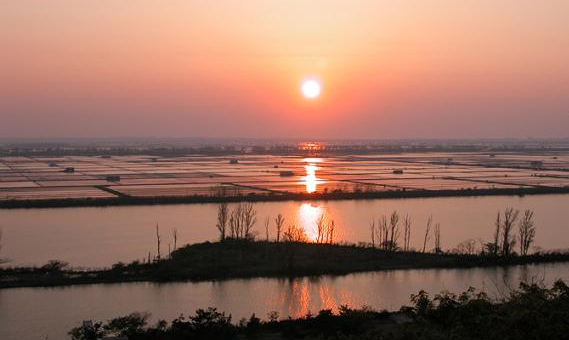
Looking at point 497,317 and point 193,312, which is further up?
point 497,317

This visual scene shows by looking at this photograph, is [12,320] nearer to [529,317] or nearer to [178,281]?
[178,281]

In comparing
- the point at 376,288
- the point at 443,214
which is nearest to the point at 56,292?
the point at 376,288

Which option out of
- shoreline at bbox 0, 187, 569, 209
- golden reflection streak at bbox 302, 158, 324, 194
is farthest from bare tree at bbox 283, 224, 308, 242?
golden reflection streak at bbox 302, 158, 324, 194

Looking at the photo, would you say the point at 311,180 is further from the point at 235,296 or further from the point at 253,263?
the point at 235,296

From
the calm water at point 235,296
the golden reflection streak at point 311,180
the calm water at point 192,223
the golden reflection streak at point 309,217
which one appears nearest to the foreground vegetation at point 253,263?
the calm water at point 235,296

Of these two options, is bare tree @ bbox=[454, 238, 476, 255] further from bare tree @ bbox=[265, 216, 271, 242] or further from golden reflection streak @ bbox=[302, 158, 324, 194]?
golden reflection streak @ bbox=[302, 158, 324, 194]

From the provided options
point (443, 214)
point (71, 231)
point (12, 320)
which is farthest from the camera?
point (443, 214)

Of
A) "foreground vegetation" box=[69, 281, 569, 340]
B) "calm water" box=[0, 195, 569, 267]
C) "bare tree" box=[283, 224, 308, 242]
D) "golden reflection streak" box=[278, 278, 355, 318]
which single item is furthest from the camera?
"bare tree" box=[283, 224, 308, 242]
